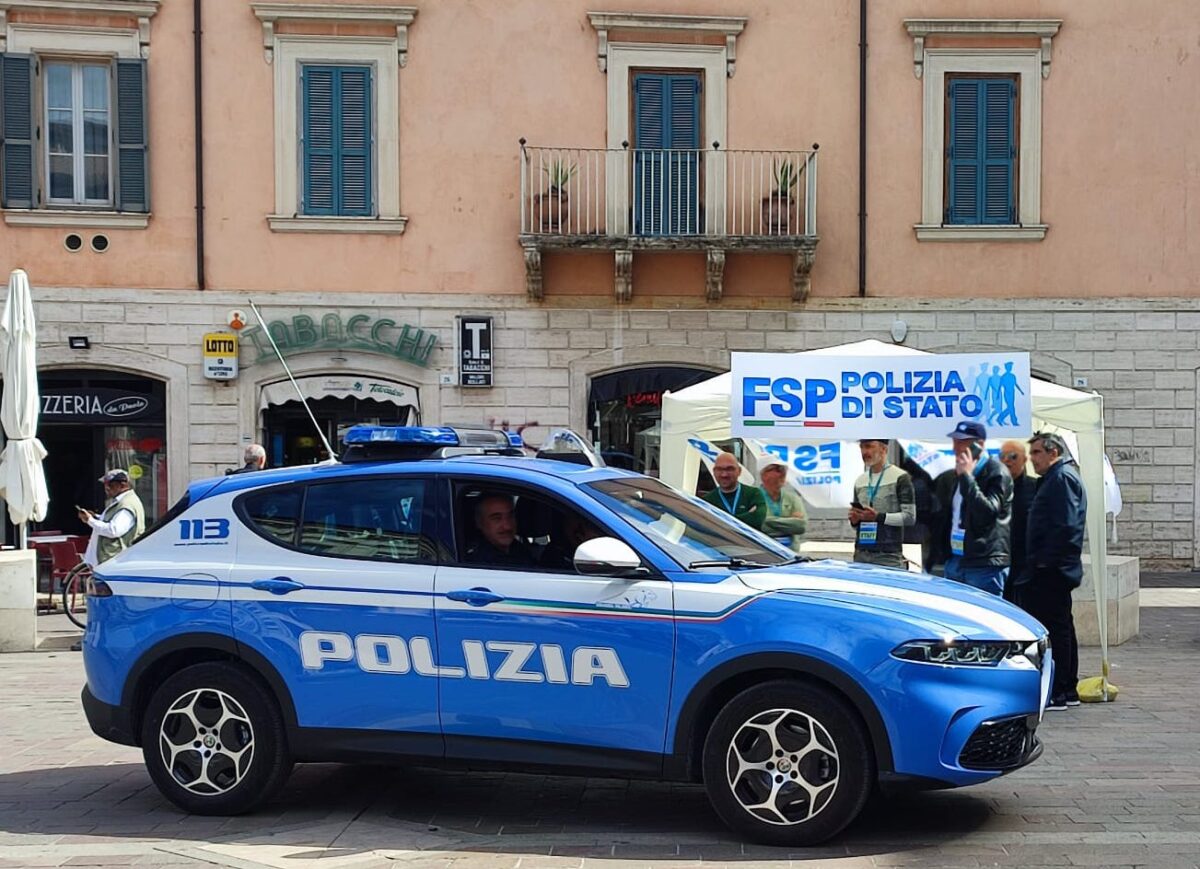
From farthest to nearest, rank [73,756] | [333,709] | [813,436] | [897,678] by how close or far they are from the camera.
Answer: [813,436] → [73,756] → [333,709] → [897,678]

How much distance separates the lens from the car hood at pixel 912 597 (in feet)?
19.1

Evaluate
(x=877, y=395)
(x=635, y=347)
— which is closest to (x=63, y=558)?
(x=635, y=347)

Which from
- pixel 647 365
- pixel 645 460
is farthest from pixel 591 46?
pixel 645 460

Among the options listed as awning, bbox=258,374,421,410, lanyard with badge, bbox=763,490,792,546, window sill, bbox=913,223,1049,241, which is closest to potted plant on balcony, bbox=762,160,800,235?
window sill, bbox=913,223,1049,241

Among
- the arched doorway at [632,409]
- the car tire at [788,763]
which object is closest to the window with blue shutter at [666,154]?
the arched doorway at [632,409]

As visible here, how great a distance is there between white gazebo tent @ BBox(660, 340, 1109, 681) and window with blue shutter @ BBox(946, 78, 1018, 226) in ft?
24.9

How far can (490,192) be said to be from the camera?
1827 centimetres

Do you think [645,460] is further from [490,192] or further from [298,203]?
[298,203]

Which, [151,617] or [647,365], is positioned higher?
[647,365]

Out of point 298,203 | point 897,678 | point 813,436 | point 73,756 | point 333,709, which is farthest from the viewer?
point 298,203

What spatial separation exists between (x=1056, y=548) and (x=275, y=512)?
513 centimetres

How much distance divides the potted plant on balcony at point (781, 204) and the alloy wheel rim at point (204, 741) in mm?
12874

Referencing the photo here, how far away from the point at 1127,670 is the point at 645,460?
8.69 m

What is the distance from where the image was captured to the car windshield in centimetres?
622
